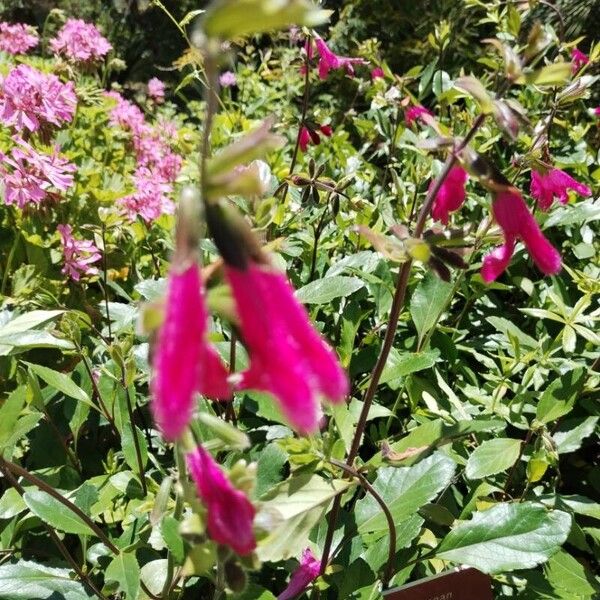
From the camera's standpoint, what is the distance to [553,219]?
54.5 inches

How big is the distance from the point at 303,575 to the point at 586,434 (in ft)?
1.77

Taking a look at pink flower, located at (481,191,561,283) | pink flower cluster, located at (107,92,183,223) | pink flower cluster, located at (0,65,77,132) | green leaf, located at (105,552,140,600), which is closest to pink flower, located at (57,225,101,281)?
pink flower cluster, located at (107,92,183,223)

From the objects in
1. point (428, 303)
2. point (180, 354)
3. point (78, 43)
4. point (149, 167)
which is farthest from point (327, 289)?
point (78, 43)

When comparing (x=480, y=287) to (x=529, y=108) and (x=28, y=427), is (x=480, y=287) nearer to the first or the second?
(x=529, y=108)

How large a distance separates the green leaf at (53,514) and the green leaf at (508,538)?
459 millimetres

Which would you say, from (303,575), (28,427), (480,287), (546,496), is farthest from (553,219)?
(28,427)

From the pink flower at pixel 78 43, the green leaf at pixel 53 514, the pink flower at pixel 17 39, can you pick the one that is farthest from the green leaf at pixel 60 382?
the pink flower at pixel 17 39

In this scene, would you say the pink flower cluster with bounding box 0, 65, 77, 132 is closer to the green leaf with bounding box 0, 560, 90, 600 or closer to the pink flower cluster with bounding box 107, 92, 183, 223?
the pink flower cluster with bounding box 107, 92, 183, 223

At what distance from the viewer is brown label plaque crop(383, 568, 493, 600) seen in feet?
2.55

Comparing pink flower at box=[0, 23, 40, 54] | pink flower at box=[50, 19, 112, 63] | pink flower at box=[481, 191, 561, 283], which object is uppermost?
pink flower at box=[0, 23, 40, 54]

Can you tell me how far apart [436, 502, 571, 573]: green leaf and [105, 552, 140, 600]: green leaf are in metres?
0.38

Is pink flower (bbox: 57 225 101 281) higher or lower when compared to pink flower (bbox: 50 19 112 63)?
lower

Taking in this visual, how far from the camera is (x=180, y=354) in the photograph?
37 centimetres

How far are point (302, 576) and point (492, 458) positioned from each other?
0.32 metres
